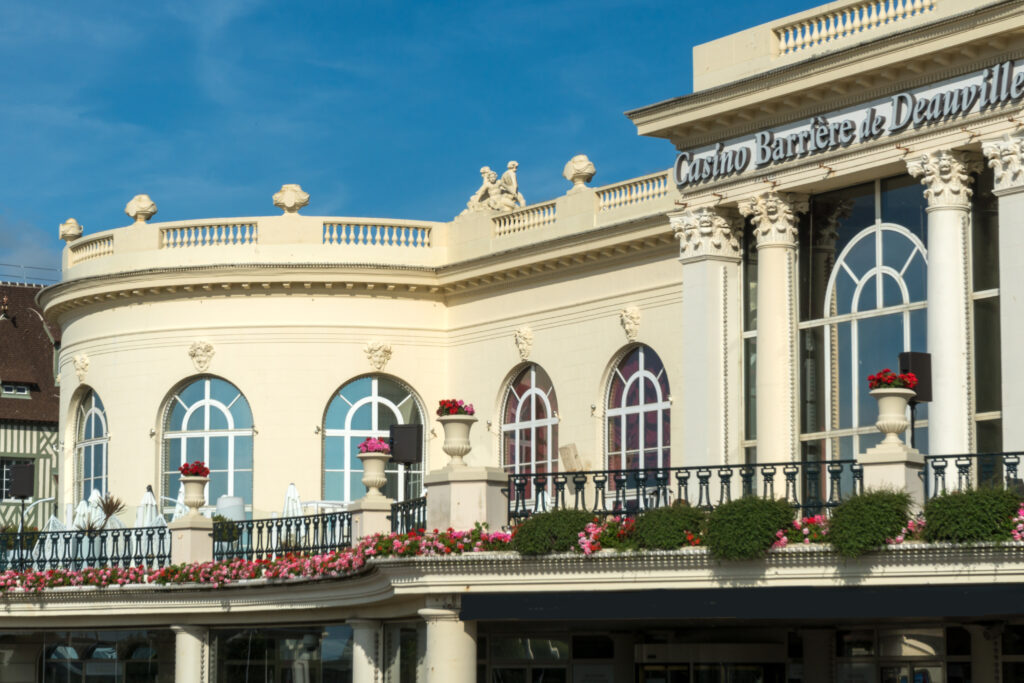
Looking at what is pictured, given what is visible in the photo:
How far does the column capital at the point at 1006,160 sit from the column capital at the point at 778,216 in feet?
13.1

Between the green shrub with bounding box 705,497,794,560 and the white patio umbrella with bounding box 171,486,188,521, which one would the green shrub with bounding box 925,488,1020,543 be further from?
the white patio umbrella with bounding box 171,486,188,521

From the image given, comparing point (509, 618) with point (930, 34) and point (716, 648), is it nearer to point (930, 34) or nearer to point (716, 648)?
point (716, 648)

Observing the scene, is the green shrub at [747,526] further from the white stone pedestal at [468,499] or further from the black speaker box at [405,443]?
the black speaker box at [405,443]

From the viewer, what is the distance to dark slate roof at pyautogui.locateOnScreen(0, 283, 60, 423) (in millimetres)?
58469

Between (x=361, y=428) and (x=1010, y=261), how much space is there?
17729 millimetres

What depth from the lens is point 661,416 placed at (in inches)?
1439

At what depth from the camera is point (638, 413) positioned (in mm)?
37188

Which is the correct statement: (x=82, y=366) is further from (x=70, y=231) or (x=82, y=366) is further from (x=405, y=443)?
(x=405, y=443)

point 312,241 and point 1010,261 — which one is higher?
point 312,241

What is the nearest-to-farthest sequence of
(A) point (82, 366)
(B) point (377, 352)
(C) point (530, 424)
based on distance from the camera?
(C) point (530, 424) → (B) point (377, 352) → (A) point (82, 366)

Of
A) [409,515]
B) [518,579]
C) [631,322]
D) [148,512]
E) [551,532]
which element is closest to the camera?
[551,532]

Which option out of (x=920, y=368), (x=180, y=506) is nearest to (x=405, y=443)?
(x=920, y=368)

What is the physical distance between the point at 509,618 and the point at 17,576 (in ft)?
40.6

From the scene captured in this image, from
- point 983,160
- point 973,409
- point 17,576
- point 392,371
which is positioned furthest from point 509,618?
point 392,371
